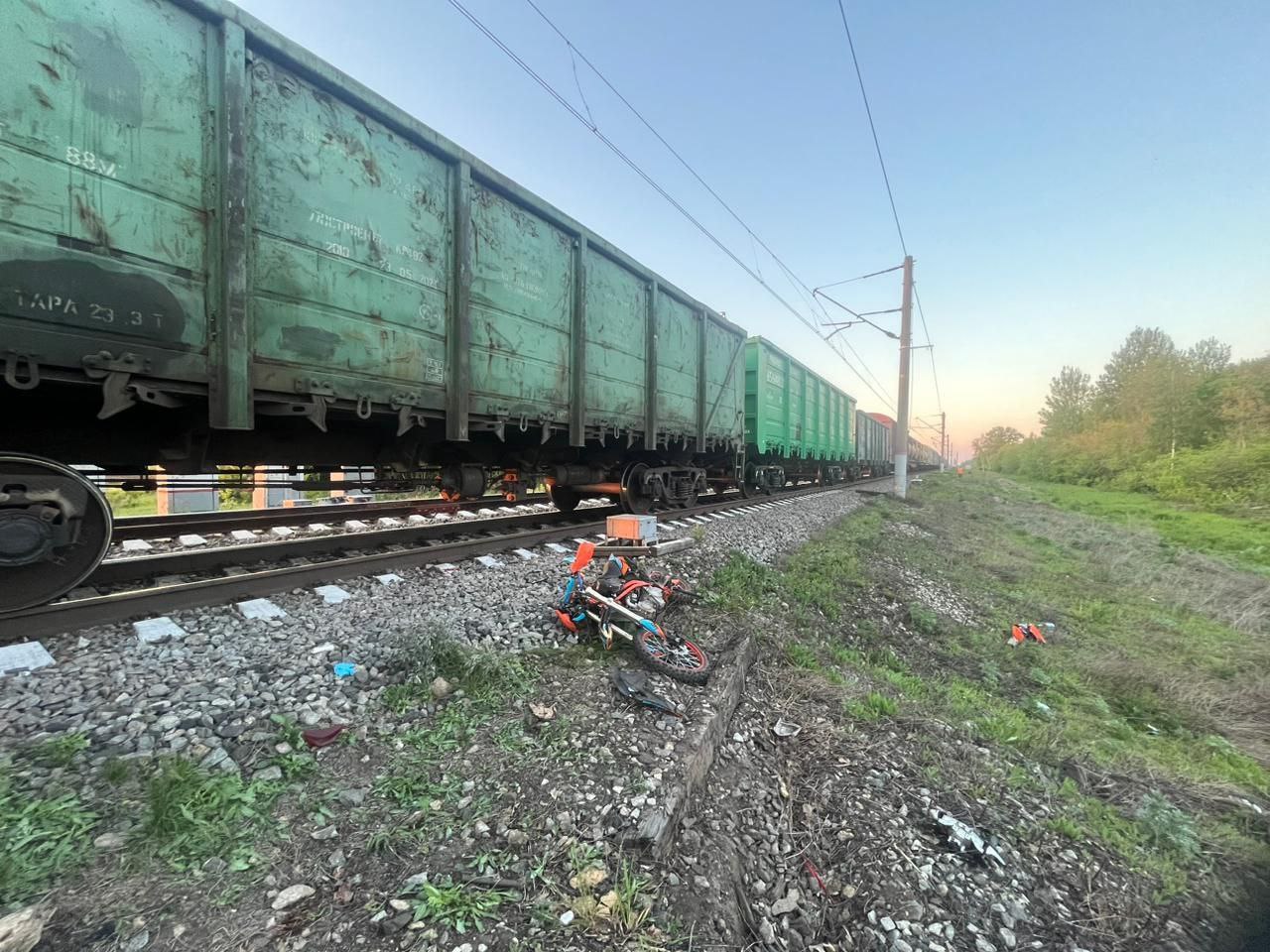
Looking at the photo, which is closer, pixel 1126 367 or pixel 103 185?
pixel 103 185

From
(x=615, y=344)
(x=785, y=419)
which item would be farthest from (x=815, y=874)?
Answer: (x=785, y=419)

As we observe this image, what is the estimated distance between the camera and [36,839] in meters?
1.66

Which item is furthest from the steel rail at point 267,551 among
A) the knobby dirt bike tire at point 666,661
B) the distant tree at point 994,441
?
the distant tree at point 994,441

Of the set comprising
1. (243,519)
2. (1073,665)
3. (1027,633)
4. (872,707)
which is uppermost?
(243,519)

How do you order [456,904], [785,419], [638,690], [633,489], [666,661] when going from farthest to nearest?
[785,419]
[633,489]
[666,661]
[638,690]
[456,904]

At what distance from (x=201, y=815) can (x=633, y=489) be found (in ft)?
24.1

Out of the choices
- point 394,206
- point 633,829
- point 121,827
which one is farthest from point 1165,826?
point 394,206

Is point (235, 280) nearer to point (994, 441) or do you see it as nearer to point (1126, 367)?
point (1126, 367)

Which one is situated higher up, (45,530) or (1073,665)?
(45,530)

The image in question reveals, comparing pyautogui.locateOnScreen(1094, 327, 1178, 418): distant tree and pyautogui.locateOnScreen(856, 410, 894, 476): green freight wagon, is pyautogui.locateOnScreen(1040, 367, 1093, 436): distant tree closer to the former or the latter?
pyautogui.locateOnScreen(1094, 327, 1178, 418): distant tree

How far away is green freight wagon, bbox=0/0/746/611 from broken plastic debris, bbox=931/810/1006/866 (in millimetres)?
4684

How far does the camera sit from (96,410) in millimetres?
3703

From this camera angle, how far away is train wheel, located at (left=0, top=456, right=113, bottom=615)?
303 centimetres

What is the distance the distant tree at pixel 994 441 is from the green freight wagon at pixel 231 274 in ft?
386
